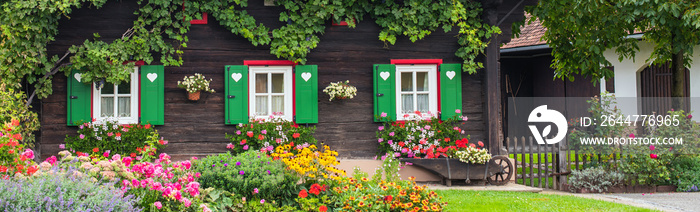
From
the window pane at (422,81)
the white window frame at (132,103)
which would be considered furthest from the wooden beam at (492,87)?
the white window frame at (132,103)

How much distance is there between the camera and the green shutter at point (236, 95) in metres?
9.82

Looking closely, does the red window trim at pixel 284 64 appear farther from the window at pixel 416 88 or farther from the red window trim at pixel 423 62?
the red window trim at pixel 423 62

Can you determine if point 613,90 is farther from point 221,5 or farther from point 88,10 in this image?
point 88,10

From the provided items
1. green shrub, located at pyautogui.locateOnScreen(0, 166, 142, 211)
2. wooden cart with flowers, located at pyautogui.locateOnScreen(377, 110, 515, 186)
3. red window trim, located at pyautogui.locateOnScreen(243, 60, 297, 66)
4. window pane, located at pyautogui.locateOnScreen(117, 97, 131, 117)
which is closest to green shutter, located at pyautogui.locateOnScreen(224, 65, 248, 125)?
red window trim, located at pyautogui.locateOnScreen(243, 60, 297, 66)

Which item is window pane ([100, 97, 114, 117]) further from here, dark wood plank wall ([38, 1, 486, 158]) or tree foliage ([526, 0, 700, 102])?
tree foliage ([526, 0, 700, 102])

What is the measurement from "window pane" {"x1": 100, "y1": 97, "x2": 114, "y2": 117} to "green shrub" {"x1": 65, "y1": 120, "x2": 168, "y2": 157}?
0.22 metres

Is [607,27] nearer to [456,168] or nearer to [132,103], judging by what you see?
[456,168]

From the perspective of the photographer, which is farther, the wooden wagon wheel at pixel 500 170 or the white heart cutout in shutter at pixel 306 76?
the white heart cutout in shutter at pixel 306 76

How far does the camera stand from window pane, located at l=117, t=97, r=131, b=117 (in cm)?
979

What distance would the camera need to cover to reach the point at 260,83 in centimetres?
1007

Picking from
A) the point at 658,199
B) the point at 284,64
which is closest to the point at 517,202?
the point at 658,199

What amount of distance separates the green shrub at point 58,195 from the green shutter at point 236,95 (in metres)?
4.94

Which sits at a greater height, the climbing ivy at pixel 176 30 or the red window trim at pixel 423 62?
the climbing ivy at pixel 176 30

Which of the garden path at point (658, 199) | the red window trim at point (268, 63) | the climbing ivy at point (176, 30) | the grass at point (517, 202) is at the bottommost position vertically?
the garden path at point (658, 199)
